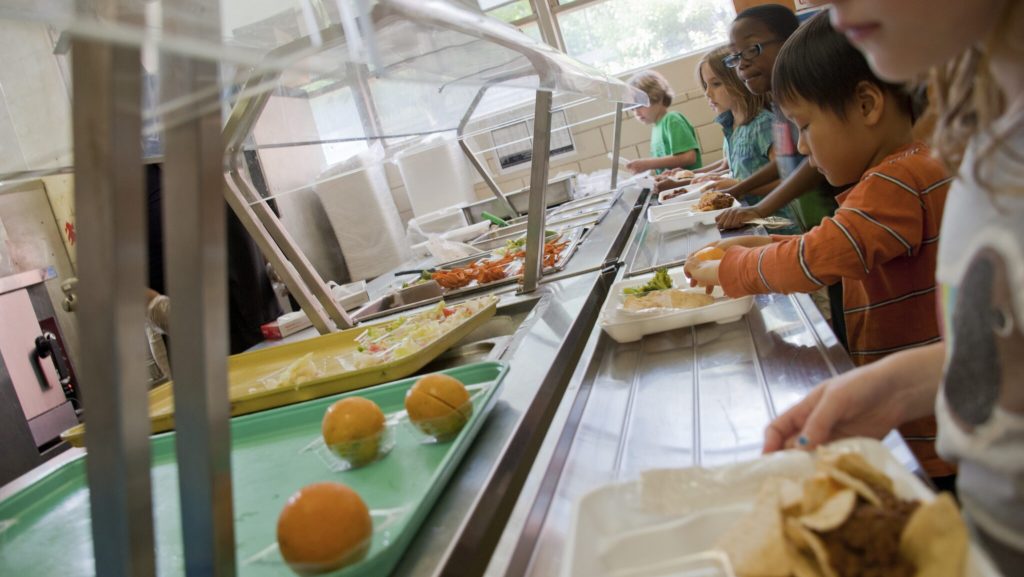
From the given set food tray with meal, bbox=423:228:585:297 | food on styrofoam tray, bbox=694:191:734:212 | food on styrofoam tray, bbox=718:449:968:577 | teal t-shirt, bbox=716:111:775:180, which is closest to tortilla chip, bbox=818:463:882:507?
food on styrofoam tray, bbox=718:449:968:577

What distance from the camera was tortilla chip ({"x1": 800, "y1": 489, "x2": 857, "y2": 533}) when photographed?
0.52 meters

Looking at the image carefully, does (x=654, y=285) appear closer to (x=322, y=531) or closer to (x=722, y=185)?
(x=322, y=531)

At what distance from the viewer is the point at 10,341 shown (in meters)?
3.55

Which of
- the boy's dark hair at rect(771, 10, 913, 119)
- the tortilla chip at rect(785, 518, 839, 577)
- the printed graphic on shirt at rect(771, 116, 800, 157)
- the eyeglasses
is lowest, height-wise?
the tortilla chip at rect(785, 518, 839, 577)

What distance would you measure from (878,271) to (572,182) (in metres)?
3.07

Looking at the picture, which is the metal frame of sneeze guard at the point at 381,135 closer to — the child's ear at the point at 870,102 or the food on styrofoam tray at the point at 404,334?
the food on styrofoam tray at the point at 404,334

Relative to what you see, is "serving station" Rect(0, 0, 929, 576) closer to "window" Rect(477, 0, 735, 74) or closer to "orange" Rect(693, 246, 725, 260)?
"orange" Rect(693, 246, 725, 260)

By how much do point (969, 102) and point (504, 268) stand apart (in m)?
1.75

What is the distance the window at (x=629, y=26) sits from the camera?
6.24 meters

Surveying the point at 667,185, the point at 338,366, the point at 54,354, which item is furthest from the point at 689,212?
the point at 54,354

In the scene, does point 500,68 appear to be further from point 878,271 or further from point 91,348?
point 91,348

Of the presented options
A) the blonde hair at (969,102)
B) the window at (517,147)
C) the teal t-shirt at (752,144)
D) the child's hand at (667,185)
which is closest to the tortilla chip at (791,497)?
the blonde hair at (969,102)

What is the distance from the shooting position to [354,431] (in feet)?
3.02

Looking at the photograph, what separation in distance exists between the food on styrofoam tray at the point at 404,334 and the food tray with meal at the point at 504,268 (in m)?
0.41
